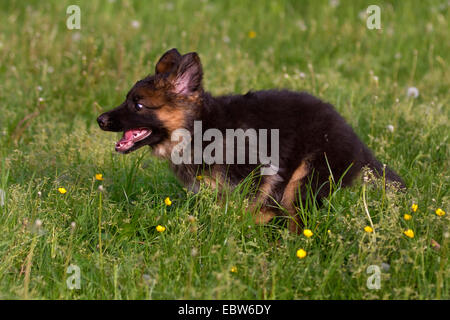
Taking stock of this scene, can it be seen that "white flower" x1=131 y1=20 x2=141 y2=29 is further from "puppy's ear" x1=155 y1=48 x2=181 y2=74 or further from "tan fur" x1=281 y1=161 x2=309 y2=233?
"tan fur" x1=281 y1=161 x2=309 y2=233

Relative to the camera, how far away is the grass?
312 cm

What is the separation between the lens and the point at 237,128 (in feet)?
13.1

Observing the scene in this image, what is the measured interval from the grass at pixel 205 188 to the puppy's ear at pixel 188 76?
2.07 ft

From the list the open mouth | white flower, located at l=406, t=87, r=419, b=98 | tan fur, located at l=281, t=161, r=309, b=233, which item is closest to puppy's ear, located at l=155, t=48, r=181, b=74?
the open mouth

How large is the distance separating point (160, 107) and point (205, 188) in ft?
2.12

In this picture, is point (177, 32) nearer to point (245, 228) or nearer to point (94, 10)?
point (94, 10)

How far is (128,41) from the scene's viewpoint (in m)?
7.01

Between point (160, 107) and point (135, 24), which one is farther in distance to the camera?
point (135, 24)

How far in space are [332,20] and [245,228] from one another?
4.69 metres

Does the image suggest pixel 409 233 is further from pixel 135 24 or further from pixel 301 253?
pixel 135 24

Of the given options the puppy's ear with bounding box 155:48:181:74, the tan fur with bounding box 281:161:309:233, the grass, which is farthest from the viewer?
the puppy's ear with bounding box 155:48:181:74

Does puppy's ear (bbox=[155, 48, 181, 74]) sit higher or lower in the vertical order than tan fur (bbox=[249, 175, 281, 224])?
higher

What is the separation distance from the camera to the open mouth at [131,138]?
3962 millimetres

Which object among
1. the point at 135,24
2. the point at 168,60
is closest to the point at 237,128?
the point at 168,60
